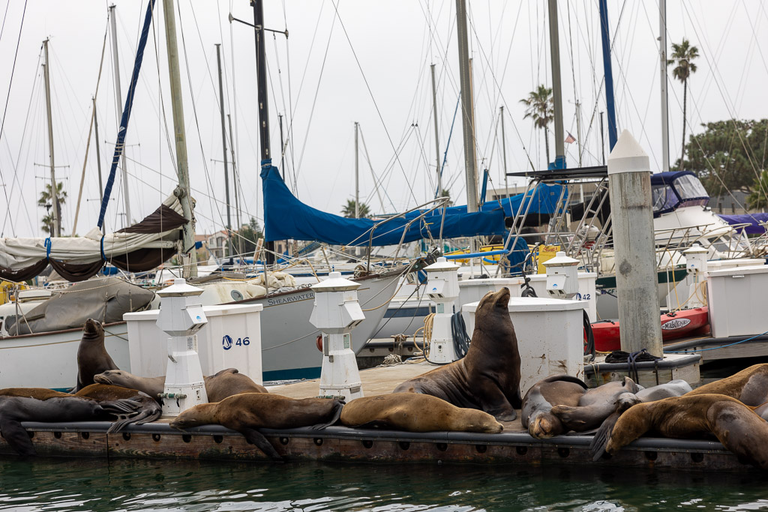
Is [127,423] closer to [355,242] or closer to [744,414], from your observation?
[744,414]

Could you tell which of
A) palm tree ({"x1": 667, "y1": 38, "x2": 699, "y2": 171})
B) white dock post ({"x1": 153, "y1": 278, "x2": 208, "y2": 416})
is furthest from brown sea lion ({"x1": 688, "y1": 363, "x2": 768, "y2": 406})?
palm tree ({"x1": 667, "y1": 38, "x2": 699, "y2": 171})

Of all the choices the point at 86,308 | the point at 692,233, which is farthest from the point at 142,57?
the point at 692,233

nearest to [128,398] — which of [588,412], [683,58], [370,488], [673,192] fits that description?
[370,488]

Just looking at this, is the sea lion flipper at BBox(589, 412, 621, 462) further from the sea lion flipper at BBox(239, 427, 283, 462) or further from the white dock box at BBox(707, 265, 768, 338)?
the white dock box at BBox(707, 265, 768, 338)

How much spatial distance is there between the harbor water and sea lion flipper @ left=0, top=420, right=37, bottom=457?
0.67 m

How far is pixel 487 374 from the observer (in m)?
7.96

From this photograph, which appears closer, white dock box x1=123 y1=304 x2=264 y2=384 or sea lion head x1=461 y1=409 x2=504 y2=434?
sea lion head x1=461 y1=409 x2=504 y2=434

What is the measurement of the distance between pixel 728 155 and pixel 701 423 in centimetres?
5503

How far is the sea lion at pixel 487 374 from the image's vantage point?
7.96 m

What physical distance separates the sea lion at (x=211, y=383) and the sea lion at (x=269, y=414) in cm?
61

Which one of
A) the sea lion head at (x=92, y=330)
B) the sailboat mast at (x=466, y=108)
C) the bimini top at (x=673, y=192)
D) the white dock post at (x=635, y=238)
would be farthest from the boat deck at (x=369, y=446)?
the bimini top at (x=673, y=192)

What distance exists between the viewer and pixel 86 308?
13.8m

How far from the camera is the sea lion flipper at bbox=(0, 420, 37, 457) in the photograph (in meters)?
9.16

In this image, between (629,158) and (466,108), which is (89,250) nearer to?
(466,108)
